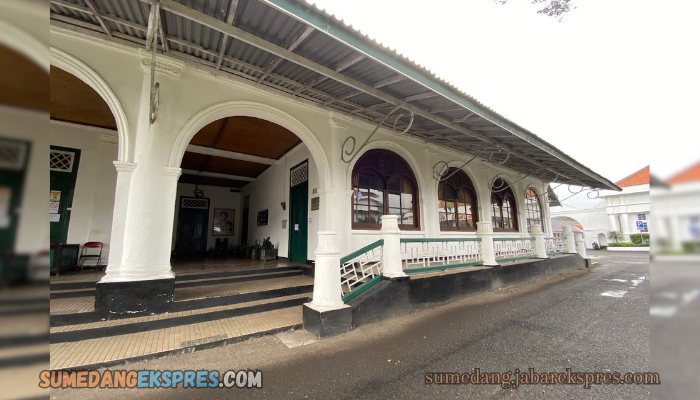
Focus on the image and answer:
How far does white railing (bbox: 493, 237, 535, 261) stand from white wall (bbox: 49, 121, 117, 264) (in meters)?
8.85

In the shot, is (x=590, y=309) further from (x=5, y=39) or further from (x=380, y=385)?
(x=5, y=39)

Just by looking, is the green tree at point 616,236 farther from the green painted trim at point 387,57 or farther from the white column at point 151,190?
the white column at point 151,190

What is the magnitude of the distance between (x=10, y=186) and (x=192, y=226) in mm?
11538

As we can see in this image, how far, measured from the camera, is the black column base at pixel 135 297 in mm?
3436

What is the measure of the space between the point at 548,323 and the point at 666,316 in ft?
13.3

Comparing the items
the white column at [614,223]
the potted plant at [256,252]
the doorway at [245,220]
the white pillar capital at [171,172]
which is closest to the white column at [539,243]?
the potted plant at [256,252]

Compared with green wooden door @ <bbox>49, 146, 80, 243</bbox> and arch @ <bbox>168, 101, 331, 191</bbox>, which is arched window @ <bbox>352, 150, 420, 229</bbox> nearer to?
arch @ <bbox>168, 101, 331, 191</bbox>

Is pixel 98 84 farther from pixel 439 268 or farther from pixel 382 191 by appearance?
pixel 439 268

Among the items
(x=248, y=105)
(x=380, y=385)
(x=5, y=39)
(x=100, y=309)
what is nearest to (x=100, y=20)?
(x=248, y=105)

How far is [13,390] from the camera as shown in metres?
0.37

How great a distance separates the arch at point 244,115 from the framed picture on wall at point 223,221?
699 cm

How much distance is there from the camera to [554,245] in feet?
30.1

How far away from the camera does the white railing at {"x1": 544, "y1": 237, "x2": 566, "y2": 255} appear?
8.82 m

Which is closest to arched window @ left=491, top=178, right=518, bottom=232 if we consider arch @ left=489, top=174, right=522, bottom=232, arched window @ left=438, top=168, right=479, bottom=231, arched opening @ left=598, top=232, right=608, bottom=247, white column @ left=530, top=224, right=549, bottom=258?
arch @ left=489, top=174, right=522, bottom=232
